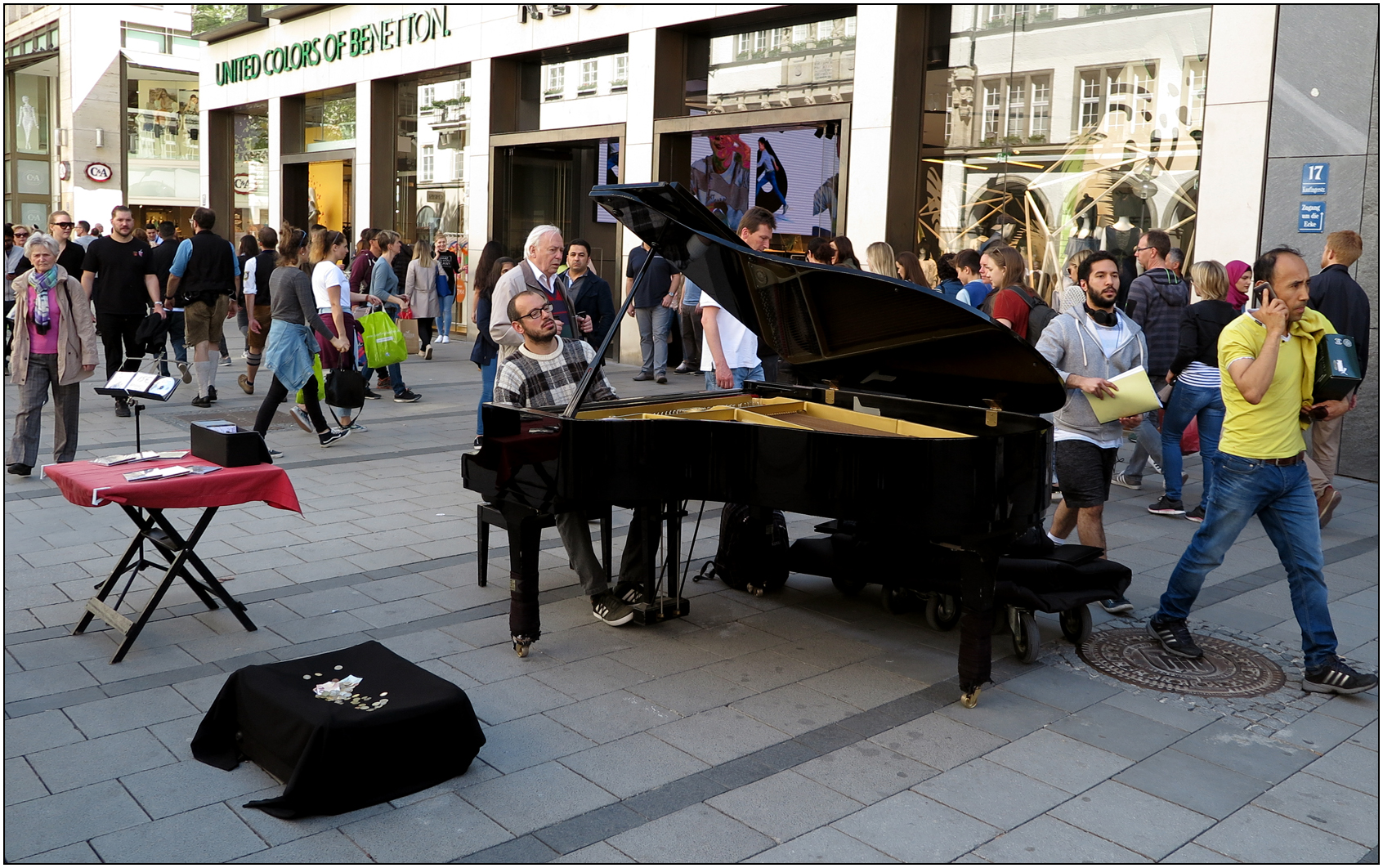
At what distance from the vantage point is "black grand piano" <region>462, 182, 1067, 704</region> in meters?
4.47

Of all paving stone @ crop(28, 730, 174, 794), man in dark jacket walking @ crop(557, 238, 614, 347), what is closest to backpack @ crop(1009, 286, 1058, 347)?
man in dark jacket walking @ crop(557, 238, 614, 347)

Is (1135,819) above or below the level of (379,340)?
below

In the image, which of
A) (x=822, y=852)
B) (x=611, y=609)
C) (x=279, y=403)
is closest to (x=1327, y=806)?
(x=822, y=852)

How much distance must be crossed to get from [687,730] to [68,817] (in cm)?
215

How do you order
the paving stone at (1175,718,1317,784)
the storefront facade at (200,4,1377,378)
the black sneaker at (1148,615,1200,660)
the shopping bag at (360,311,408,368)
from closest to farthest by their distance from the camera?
the paving stone at (1175,718,1317,784)
the black sneaker at (1148,615,1200,660)
the storefront facade at (200,4,1377,378)
the shopping bag at (360,311,408,368)

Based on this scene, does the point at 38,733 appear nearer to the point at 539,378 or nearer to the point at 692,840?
the point at 692,840

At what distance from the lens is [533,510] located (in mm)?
4953

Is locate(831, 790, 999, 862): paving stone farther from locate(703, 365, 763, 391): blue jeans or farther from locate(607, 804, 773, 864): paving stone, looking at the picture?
locate(703, 365, 763, 391): blue jeans

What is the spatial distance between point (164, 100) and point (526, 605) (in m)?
34.9

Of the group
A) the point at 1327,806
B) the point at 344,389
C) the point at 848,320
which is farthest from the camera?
the point at 344,389

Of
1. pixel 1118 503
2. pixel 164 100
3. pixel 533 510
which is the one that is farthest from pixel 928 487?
pixel 164 100

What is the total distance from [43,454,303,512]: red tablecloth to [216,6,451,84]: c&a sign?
15528 millimetres

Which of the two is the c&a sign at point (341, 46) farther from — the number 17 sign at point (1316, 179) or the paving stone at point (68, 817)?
the paving stone at point (68, 817)

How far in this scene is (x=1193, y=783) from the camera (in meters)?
4.05
